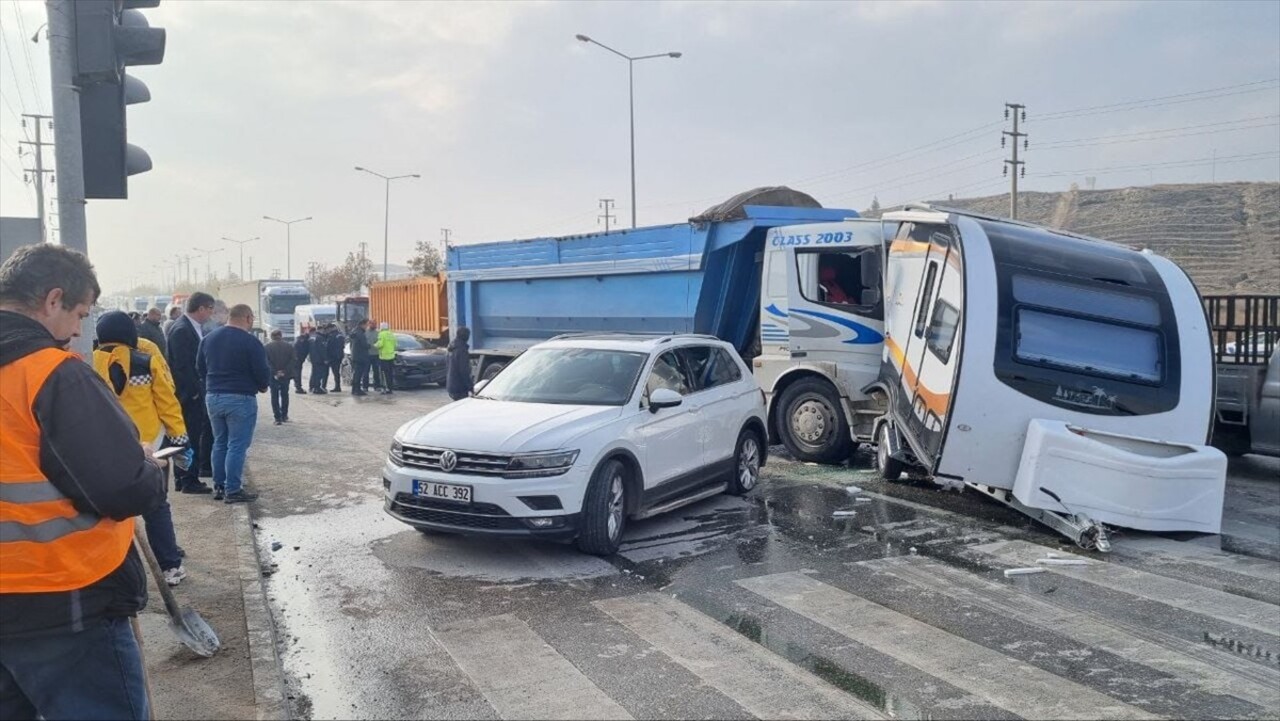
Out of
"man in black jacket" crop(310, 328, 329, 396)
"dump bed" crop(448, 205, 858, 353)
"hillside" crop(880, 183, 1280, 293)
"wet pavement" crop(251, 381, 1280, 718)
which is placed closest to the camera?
"wet pavement" crop(251, 381, 1280, 718)

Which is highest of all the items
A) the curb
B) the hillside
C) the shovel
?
the hillside

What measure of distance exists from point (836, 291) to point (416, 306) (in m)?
18.1

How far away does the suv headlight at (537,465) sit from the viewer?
688cm

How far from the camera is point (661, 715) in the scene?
172 inches

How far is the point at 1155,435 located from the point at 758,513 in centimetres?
346

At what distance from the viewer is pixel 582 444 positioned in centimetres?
710

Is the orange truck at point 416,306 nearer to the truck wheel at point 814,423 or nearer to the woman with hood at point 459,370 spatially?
the woman with hood at point 459,370

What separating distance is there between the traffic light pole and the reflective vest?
2836 mm

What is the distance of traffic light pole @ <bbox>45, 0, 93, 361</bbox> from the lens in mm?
5184

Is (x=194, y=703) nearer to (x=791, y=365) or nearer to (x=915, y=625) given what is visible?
(x=915, y=625)

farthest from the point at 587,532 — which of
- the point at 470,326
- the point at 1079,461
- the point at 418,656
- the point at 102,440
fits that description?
the point at 470,326

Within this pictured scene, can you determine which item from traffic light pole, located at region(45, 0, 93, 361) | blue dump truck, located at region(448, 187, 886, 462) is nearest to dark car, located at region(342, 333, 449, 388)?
blue dump truck, located at region(448, 187, 886, 462)

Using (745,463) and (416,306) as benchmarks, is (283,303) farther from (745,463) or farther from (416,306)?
(745,463)

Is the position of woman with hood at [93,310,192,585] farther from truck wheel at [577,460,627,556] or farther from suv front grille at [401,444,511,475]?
truck wheel at [577,460,627,556]
